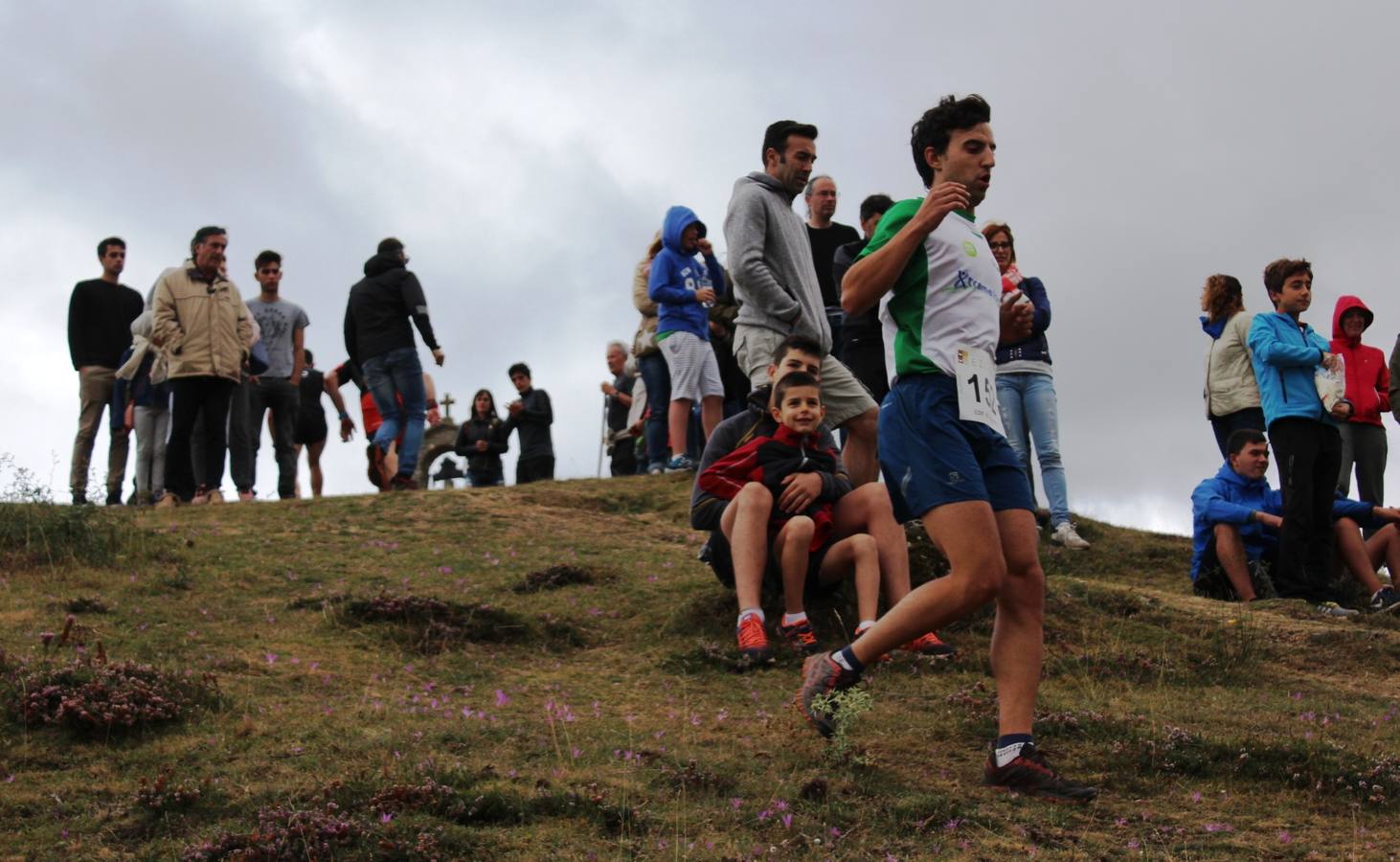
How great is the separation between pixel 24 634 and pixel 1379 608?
771 cm

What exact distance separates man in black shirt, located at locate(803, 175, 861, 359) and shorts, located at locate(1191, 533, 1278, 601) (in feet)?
9.32

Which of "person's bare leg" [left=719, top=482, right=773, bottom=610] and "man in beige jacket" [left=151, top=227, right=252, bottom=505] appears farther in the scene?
"man in beige jacket" [left=151, top=227, right=252, bottom=505]

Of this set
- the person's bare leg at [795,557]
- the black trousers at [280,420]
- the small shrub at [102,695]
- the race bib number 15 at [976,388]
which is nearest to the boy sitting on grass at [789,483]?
the person's bare leg at [795,557]

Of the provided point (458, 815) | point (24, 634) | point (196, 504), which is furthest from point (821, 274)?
point (458, 815)

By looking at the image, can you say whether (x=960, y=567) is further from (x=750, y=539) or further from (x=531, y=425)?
(x=531, y=425)

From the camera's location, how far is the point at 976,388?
17.6 ft

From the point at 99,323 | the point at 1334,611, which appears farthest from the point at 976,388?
the point at 99,323

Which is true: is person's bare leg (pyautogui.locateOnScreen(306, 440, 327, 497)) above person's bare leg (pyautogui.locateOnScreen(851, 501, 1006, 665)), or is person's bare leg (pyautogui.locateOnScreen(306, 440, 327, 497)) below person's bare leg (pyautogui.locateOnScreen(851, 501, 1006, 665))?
above

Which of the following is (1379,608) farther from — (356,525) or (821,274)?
(356,525)

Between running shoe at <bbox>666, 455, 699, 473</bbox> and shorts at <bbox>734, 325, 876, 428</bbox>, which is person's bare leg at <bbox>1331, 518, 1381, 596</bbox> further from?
running shoe at <bbox>666, 455, 699, 473</bbox>

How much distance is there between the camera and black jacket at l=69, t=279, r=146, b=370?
13.2 metres

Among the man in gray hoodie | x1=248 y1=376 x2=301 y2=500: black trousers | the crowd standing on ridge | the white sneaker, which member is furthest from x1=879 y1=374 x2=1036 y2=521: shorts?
x1=248 y1=376 x2=301 y2=500: black trousers

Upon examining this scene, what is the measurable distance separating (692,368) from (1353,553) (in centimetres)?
454

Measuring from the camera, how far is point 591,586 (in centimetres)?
890
